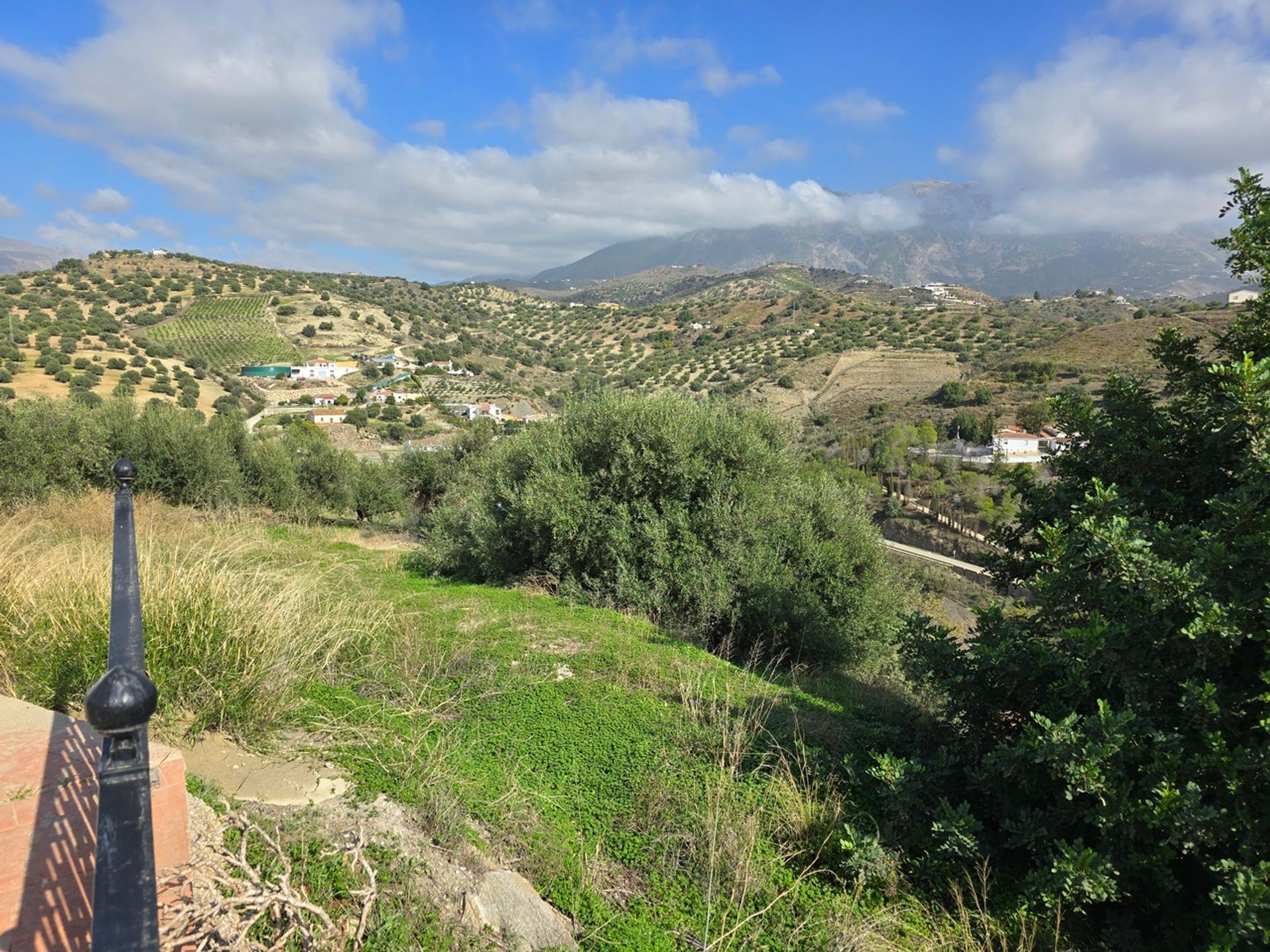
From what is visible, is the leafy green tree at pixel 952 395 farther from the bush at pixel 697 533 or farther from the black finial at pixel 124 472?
the black finial at pixel 124 472

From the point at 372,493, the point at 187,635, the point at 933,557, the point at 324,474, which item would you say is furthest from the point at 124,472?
the point at 933,557

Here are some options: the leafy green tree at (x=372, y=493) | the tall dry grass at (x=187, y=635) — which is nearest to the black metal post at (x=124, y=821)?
the tall dry grass at (x=187, y=635)

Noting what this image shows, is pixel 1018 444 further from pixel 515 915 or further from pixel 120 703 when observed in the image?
pixel 120 703

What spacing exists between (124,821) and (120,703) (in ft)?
0.70

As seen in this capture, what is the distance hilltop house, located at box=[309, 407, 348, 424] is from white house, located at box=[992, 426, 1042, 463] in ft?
157

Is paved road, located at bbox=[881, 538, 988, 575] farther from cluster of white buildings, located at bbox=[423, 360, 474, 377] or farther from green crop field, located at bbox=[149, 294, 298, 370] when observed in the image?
green crop field, located at bbox=[149, 294, 298, 370]

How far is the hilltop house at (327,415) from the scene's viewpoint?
51.3 m

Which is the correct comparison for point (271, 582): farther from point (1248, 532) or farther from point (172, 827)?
point (1248, 532)

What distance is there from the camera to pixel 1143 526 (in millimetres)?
3842

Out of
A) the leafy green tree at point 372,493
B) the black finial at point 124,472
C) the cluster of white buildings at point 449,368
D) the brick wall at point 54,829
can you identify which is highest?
the cluster of white buildings at point 449,368

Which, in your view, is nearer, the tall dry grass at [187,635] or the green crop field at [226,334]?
the tall dry grass at [187,635]

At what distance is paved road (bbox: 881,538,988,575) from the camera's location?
33.7m

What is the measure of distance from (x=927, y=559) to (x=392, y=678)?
34064 mm

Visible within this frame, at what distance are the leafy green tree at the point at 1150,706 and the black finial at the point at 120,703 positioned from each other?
150 inches
